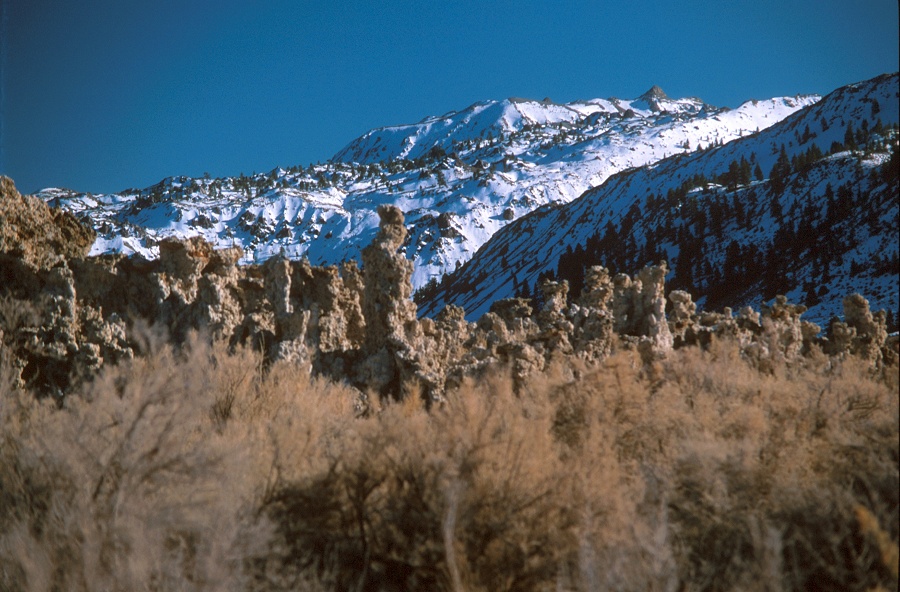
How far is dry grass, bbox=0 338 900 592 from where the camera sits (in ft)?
14.4

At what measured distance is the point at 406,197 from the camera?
14325 centimetres

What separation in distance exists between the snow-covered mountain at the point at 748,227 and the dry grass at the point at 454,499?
29.3m

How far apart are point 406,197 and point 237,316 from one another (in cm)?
13517

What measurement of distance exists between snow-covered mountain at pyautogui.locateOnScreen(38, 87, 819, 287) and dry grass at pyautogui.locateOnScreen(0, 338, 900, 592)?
90921 millimetres

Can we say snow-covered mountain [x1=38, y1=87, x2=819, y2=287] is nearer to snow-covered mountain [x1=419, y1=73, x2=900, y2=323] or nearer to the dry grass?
snow-covered mountain [x1=419, y1=73, x2=900, y2=323]

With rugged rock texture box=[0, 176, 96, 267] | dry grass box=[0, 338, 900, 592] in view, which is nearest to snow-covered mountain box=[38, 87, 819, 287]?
rugged rock texture box=[0, 176, 96, 267]

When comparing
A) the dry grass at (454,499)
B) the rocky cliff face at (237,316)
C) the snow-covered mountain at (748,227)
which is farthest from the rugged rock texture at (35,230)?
the snow-covered mountain at (748,227)

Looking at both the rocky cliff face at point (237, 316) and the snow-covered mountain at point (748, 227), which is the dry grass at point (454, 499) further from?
the snow-covered mountain at point (748, 227)

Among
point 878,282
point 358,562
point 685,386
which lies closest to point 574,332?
point 685,386

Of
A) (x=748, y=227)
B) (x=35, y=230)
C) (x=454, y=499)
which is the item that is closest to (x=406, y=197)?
(x=748, y=227)

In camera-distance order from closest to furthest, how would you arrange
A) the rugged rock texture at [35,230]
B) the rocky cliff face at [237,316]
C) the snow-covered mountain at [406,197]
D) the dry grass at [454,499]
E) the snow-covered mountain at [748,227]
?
1. the dry grass at [454,499]
2. the rocky cliff face at [237,316]
3. the rugged rock texture at [35,230]
4. the snow-covered mountain at [748,227]
5. the snow-covered mountain at [406,197]

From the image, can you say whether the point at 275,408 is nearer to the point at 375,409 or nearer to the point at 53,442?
the point at 375,409

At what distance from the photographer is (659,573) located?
388 centimetres

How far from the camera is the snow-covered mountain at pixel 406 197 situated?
11700cm
